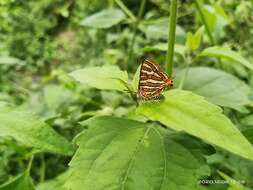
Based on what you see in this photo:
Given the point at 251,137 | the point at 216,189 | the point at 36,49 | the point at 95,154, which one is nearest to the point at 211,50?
the point at 251,137

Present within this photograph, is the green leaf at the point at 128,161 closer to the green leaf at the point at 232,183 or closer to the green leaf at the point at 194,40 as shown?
the green leaf at the point at 232,183

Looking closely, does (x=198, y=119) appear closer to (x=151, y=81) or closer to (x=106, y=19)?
(x=151, y=81)

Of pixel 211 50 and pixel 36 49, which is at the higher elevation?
pixel 211 50

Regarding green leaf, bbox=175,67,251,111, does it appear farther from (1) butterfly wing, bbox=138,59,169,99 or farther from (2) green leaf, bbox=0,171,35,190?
(2) green leaf, bbox=0,171,35,190

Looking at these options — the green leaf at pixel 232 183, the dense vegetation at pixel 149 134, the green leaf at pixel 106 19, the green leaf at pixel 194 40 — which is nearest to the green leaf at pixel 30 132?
the dense vegetation at pixel 149 134

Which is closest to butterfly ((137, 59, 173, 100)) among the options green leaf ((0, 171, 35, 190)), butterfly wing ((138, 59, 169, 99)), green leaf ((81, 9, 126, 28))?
butterfly wing ((138, 59, 169, 99))

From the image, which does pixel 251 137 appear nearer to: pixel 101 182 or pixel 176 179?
pixel 176 179
